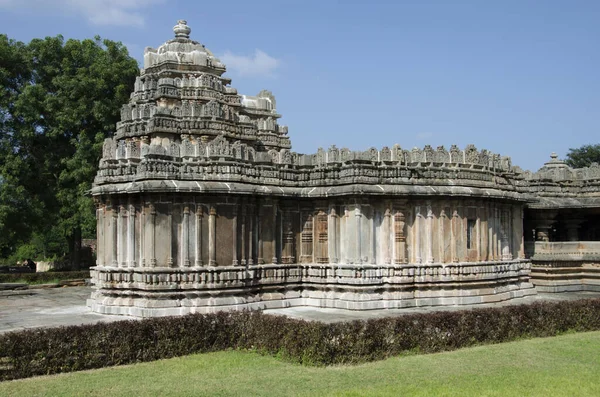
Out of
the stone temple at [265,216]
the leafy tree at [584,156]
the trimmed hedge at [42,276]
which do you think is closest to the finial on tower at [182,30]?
the stone temple at [265,216]

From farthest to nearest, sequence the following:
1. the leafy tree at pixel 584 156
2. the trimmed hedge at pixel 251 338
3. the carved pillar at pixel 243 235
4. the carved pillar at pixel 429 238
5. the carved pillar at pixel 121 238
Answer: the leafy tree at pixel 584 156, the carved pillar at pixel 429 238, the carved pillar at pixel 243 235, the carved pillar at pixel 121 238, the trimmed hedge at pixel 251 338

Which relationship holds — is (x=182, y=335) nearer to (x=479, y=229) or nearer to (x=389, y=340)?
(x=389, y=340)

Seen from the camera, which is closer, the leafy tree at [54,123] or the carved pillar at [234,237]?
the carved pillar at [234,237]

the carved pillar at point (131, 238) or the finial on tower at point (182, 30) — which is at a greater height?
the finial on tower at point (182, 30)

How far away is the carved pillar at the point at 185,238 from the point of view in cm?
1953

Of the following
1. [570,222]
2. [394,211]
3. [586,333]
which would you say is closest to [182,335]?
[394,211]

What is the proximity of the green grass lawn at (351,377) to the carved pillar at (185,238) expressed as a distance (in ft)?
16.3

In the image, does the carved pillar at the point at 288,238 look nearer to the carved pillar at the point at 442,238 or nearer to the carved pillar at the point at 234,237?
the carved pillar at the point at 234,237

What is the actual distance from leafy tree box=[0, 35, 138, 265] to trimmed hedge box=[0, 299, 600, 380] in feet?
74.5

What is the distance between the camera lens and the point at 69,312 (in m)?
21.0

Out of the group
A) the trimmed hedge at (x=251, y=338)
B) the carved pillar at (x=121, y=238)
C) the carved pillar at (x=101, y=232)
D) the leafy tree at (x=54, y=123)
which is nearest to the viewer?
the trimmed hedge at (x=251, y=338)

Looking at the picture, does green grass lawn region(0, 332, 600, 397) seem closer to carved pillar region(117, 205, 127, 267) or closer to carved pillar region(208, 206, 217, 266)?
carved pillar region(208, 206, 217, 266)

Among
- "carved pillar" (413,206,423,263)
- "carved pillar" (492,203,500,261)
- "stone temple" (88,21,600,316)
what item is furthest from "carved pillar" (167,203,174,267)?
"carved pillar" (492,203,500,261)

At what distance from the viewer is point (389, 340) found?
48.4 feet
